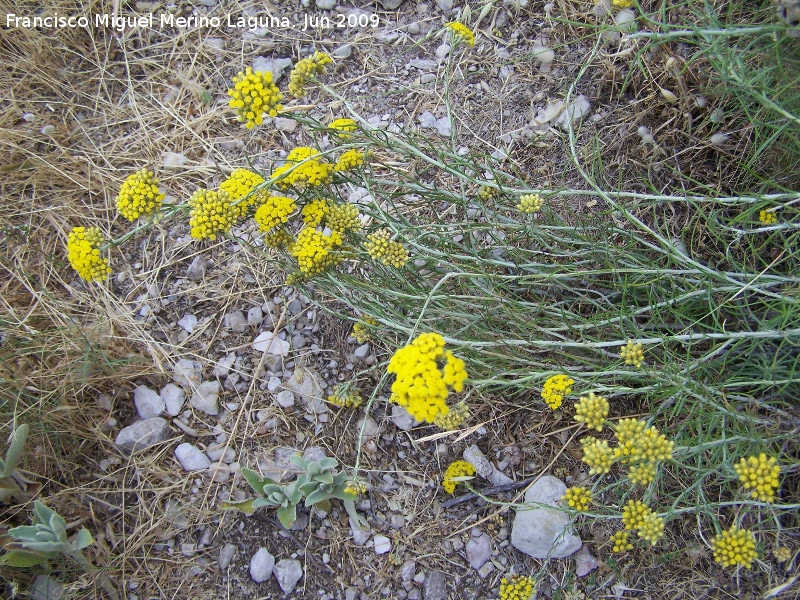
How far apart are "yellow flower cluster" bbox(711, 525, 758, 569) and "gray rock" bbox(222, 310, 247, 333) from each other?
2215 millimetres

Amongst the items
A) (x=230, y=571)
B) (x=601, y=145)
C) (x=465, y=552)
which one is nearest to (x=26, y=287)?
(x=230, y=571)

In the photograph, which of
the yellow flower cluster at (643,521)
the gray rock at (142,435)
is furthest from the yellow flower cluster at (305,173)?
the yellow flower cluster at (643,521)

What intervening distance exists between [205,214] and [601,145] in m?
2.04

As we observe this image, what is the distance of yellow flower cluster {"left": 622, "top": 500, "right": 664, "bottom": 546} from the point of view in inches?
77.4

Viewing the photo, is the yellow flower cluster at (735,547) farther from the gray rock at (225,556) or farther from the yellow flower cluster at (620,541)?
the gray rock at (225,556)

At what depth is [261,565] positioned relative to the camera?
2.50 meters

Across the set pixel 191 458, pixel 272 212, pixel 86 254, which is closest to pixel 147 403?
pixel 191 458

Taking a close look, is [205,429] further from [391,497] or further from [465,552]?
[465,552]

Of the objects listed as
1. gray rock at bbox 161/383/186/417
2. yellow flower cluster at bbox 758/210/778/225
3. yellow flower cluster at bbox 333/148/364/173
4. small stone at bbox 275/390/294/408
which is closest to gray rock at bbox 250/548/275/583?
small stone at bbox 275/390/294/408

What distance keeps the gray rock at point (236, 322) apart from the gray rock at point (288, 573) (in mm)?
1123

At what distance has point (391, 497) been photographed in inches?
104

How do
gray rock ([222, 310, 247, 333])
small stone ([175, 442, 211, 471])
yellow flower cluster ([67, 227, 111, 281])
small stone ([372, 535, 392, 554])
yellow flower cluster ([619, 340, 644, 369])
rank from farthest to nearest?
gray rock ([222, 310, 247, 333]) < small stone ([175, 442, 211, 471]) < small stone ([372, 535, 392, 554]) < yellow flower cluster ([67, 227, 111, 281]) < yellow flower cluster ([619, 340, 644, 369])

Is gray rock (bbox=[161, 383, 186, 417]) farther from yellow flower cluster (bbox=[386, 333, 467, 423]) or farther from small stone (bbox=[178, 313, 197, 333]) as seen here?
yellow flower cluster (bbox=[386, 333, 467, 423])

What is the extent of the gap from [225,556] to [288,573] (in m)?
0.29
